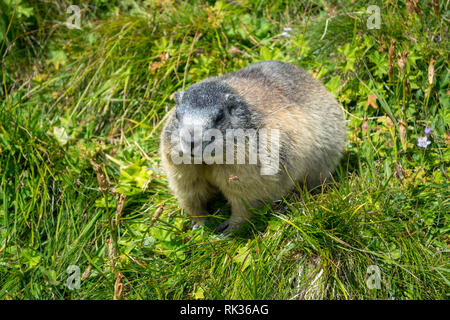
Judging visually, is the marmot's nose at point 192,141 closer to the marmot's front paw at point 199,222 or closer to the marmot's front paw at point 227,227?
the marmot's front paw at point 227,227

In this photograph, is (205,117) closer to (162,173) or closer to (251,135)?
(251,135)

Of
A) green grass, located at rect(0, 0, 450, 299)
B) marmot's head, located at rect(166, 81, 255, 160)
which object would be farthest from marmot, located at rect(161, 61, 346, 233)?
green grass, located at rect(0, 0, 450, 299)

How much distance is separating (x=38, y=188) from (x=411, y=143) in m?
4.74

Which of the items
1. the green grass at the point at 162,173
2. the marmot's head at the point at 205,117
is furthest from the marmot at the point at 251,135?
the green grass at the point at 162,173

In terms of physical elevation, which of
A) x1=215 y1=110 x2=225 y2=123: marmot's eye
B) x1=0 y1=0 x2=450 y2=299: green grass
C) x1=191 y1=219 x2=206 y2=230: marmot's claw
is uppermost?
x1=215 y1=110 x2=225 y2=123: marmot's eye

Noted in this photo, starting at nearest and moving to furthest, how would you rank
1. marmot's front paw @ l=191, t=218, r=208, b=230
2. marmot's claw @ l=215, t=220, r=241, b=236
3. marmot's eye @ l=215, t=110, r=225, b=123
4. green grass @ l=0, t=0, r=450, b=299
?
1. marmot's eye @ l=215, t=110, r=225, b=123
2. green grass @ l=0, t=0, r=450, b=299
3. marmot's claw @ l=215, t=220, r=241, b=236
4. marmot's front paw @ l=191, t=218, r=208, b=230

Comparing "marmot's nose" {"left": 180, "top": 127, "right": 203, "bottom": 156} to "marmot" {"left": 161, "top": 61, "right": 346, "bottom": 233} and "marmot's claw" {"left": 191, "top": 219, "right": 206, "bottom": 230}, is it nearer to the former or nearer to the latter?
"marmot" {"left": 161, "top": 61, "right": 346, "bottom": 233}

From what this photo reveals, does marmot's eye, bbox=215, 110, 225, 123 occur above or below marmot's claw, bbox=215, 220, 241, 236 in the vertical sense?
above

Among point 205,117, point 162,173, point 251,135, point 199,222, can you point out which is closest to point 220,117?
point 205,117

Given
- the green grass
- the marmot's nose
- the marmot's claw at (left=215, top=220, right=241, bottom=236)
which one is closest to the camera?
the marmot's nose

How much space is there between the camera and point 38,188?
548cm

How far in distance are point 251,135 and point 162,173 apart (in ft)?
6.34

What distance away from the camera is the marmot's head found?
3.95 metres

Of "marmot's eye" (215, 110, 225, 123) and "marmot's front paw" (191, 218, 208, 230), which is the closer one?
"marmot's eye" (215, 110, 225, 123)
